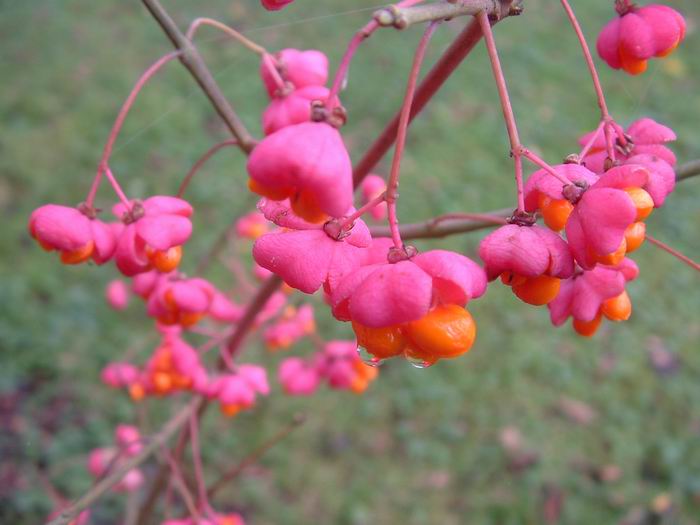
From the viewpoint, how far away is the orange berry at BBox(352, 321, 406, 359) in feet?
1.92

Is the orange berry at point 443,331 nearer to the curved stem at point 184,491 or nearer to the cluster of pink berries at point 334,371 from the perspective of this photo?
the curved stem at point 184,491

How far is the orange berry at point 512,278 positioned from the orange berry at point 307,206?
7.0 inches

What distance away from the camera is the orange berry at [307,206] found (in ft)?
1.75

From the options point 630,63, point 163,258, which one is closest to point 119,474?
point 163,258

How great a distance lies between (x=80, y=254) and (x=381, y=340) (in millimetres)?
424

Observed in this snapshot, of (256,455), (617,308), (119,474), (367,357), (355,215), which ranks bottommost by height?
(256,455)

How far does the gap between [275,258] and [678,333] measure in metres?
2.42

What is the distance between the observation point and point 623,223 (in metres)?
0.56

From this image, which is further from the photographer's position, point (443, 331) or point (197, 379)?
point (197, 379)

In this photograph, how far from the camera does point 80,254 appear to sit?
80 cm

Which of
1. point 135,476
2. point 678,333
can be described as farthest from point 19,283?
point 678,333

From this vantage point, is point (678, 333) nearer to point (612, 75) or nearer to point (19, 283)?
point (612, 75)

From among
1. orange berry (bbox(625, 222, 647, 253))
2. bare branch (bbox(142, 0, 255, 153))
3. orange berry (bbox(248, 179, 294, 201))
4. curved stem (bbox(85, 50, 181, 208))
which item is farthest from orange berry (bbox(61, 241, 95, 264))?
orange berry (bbox(625, 222, 647, 253))

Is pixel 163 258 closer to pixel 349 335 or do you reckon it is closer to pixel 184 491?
pixel 184 491
